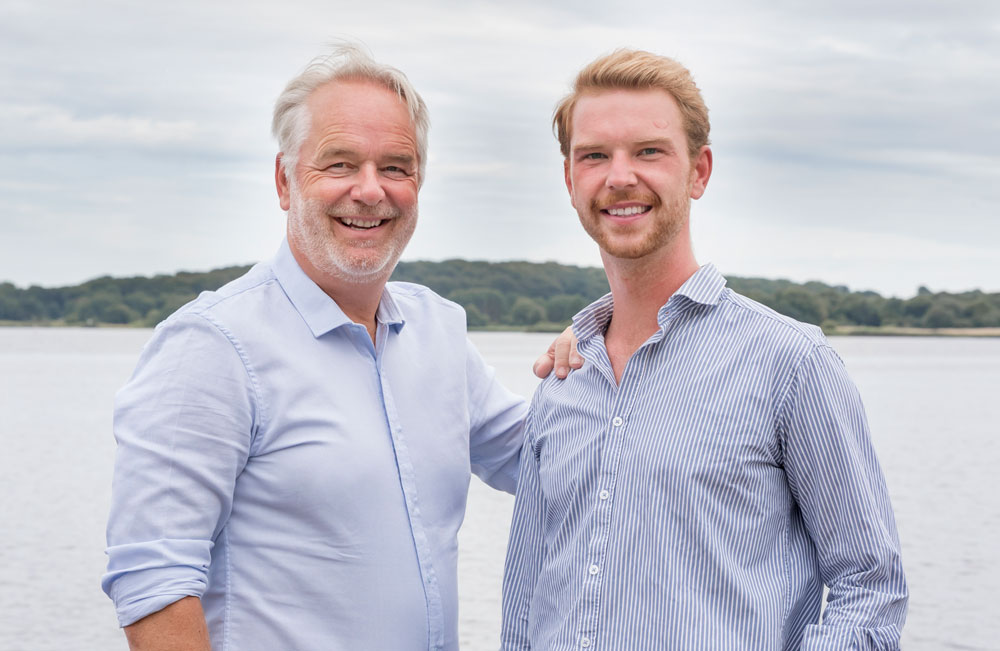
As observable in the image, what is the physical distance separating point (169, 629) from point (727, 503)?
5.12ft

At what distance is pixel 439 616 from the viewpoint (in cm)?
335

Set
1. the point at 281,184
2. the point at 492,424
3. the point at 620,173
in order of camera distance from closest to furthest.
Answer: the point at 620,173 → the point at 281,184 → the point at 492,424

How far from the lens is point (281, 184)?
3.60 meters

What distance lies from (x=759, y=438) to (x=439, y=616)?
1230 millimetres

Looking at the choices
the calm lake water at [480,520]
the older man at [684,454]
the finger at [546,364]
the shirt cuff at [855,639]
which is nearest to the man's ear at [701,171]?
the older man at [684,454]

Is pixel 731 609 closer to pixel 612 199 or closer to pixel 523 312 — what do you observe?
pixel 612 199

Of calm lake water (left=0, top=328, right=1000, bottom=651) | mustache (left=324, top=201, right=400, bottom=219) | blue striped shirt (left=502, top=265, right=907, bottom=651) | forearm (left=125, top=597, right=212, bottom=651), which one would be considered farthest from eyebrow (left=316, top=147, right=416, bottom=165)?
calm lake water (left=0, top=328, right=1000, bottom=651)

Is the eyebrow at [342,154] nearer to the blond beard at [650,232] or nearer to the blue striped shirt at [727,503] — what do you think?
the blond beard at [650,232]

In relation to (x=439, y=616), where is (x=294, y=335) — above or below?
above

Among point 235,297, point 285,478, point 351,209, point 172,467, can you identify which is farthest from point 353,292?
point 172,467

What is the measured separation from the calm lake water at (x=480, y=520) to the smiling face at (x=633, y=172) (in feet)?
31.7

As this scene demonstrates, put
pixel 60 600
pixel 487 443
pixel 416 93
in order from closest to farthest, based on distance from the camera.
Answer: pixel 416 93
pixel 487 443
pixel 60 600

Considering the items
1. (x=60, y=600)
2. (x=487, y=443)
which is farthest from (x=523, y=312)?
(x=487, y=443)

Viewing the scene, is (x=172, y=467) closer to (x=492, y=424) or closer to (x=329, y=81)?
(x=329, y=81)
